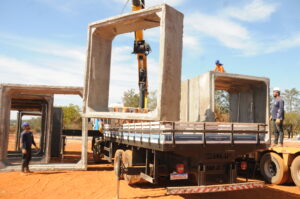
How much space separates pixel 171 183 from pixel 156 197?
175cm

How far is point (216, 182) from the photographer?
5703 mm

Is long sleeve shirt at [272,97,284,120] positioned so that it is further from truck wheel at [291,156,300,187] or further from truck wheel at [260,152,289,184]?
truck wheel at [291,156,300,187]

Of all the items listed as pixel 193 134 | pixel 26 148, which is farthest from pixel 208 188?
pixel 26 148

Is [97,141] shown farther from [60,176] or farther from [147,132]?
[147,132]

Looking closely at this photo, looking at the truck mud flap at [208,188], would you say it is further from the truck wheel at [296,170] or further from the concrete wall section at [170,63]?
the truck wheel at [296,170]

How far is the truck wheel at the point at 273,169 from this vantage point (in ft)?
26.4

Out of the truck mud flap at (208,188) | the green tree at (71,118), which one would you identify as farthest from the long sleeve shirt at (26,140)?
the green tree at (71,118)

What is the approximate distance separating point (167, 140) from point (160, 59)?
283cm

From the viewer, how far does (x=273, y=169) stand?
28.1 ft

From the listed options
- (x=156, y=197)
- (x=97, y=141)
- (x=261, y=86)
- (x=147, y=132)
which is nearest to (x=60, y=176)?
(x=97, y=141)

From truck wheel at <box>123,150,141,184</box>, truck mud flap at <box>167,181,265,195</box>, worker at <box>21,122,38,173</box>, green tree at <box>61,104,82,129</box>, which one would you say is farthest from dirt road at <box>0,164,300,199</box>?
green tree at <box>61,104,82,129</box>

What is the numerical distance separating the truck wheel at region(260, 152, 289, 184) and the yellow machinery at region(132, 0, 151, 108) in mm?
8537

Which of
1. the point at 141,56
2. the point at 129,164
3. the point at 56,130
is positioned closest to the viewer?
the point at 129,164

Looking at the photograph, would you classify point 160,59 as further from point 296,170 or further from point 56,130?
point 56,130
